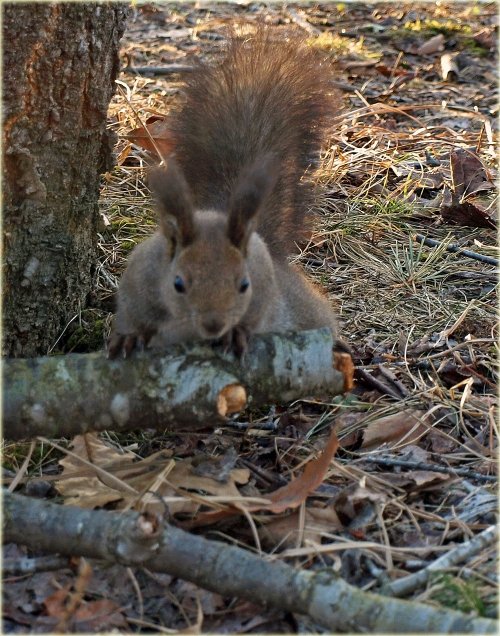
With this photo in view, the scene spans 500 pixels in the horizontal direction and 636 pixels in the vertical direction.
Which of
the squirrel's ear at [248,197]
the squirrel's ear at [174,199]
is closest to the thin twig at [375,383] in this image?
the squirrel's ear at [248,197]

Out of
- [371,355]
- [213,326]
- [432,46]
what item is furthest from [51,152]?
[432,46]

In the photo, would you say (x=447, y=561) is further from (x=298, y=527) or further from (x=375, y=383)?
(x=375, y=383)

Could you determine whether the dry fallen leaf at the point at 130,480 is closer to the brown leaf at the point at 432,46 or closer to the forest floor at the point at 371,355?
the forest floor at the point at 371,355

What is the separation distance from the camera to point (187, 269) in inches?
104

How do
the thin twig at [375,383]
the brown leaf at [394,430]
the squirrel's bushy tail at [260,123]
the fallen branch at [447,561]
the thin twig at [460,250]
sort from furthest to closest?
the thin twig at [460,250]
the squirrel's bushy tail at [260,123]
the thin twig at [375,383]
the brown leaf at [394,430]
the fallen branch at [447,561]

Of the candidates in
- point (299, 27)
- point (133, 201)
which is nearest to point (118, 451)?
point (133, 201)

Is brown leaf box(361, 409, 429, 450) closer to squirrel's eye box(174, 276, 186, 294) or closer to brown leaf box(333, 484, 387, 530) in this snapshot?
brown leaf box(333, 484, 387, 530)

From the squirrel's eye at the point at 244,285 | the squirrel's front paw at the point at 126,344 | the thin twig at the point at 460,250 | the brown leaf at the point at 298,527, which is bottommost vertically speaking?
the brown leaf at the point at 298,527

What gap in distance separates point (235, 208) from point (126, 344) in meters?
0.53

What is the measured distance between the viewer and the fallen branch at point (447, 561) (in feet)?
6.83

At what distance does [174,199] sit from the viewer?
8.60 ft

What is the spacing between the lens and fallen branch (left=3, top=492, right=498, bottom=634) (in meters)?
1.83

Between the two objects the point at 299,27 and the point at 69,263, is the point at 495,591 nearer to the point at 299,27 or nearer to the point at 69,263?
the point at 69,263

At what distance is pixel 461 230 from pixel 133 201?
1.62 meters
